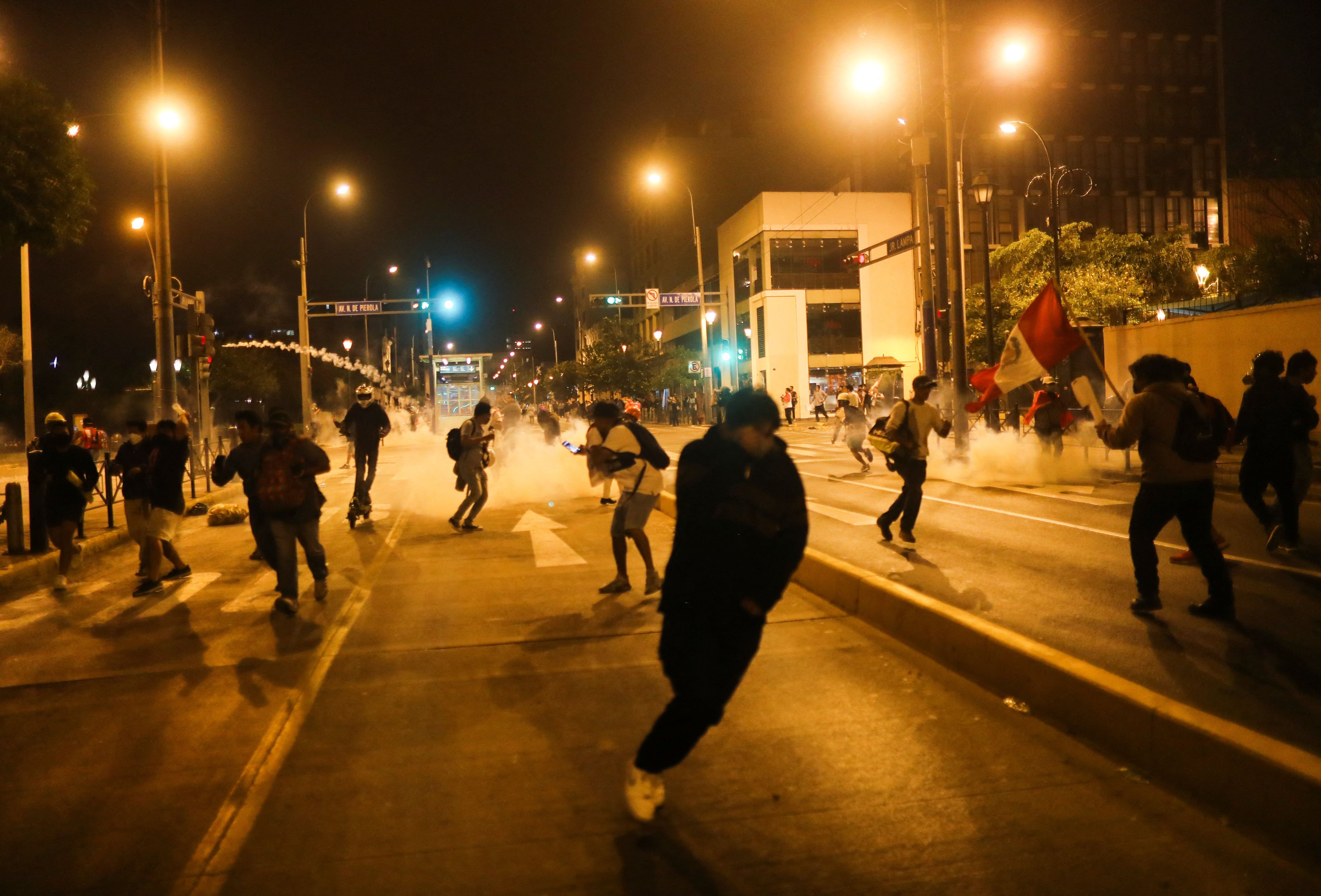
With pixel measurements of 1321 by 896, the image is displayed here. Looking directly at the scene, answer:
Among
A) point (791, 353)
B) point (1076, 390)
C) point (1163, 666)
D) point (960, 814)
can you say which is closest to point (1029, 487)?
point (1076, 390)

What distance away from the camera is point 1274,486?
881 cm

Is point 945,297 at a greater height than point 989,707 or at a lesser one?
greater

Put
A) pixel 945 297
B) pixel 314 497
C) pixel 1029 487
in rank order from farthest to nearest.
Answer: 1. pixel 945 297
2. pixel 1029 487
3. pixel 314 497

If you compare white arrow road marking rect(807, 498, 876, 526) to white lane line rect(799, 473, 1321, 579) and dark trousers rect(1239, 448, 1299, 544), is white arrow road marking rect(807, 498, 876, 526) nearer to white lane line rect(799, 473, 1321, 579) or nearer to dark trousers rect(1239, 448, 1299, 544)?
white lane line rect(799, 473, 1321, 579)

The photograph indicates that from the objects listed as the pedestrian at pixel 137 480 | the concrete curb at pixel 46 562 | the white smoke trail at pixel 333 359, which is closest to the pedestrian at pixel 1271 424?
the pedestrian at pixel 137 480

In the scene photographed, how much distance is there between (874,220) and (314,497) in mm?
52475

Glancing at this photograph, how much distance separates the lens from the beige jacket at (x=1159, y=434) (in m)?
6.44

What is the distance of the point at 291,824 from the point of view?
161 inches

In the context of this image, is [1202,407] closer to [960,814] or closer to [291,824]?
[960,814]

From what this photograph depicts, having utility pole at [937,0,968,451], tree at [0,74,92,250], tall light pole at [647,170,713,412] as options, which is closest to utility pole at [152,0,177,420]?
tree at [0,74,92,250]

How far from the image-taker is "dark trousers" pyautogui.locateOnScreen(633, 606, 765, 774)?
12.6ft

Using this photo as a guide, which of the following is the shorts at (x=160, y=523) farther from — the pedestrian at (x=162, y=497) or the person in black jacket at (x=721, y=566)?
the person in black jacket at (x=721, y=566)

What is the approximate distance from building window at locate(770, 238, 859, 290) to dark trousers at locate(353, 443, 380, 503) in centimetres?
4420

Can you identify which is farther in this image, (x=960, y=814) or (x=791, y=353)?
(x=791, y=353)
